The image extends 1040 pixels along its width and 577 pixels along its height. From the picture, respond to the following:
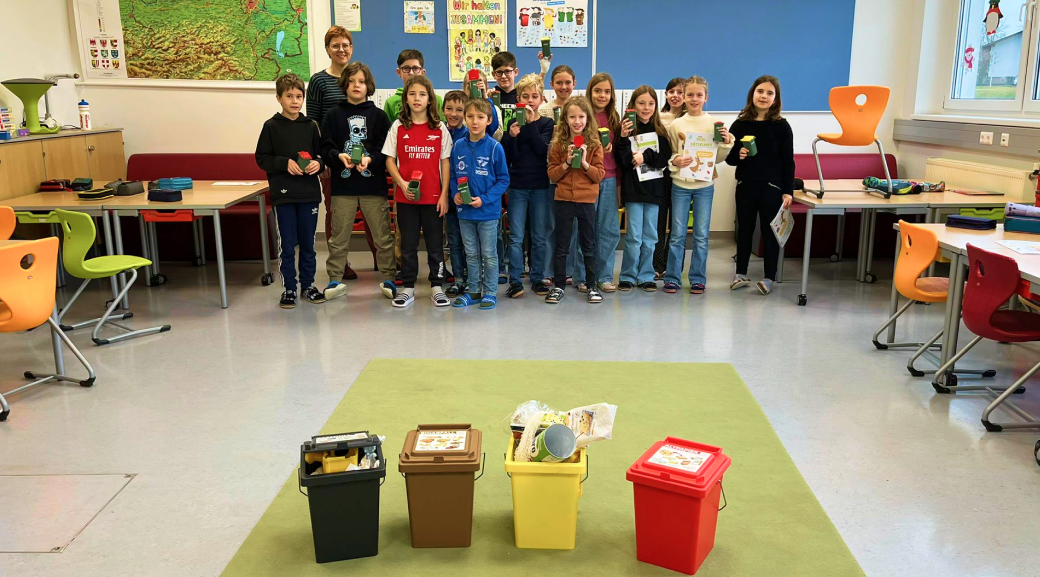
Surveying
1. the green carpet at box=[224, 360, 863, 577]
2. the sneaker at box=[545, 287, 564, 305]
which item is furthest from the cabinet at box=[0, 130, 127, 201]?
the sneaker at box=[545, 287, 564, 305]

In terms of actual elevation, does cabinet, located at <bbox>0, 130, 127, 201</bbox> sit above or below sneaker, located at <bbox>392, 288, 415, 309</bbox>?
above

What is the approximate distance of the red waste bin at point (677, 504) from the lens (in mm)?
2371

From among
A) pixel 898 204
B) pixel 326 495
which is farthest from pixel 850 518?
pixel 898 204

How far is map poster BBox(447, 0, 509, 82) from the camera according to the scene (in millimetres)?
7281

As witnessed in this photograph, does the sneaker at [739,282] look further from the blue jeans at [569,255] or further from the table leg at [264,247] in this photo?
the table leg at [264,247]

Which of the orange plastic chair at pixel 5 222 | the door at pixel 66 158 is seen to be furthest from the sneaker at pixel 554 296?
the door at pixel 66 158

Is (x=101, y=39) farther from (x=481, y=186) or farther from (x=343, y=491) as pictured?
(x=343, y=491)

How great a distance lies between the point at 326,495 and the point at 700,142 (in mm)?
4079

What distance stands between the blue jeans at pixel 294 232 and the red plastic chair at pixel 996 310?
12.6 feet

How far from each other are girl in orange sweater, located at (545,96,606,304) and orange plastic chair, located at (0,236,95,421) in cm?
298

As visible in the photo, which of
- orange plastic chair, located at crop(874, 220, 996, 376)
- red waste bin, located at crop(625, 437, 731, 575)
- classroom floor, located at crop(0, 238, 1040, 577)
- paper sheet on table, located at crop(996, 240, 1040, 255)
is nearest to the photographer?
red waste bin, located at crop(625, 437, 731, 575)

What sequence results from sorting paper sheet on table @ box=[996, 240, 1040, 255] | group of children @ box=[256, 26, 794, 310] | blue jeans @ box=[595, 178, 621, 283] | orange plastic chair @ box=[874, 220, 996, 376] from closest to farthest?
paper sheet on table @ box=[996, 240, 1040, 255] → orange plastic chair @ box=[874, 220, 996, 376] → group of children @ box=[256, 26, 794, 310] → blue jeans @ box=[595, 178, 621, 283]

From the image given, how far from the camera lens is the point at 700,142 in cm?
570

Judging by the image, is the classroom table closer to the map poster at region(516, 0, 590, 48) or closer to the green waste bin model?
the map poster at region(516, 0, 590, 48)
